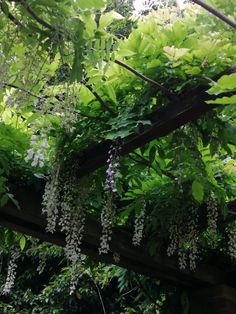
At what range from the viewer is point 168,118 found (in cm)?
173

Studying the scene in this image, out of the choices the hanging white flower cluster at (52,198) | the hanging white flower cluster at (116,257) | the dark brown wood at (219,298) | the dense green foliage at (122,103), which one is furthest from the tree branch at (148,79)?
the dark brown wood at (219,298)

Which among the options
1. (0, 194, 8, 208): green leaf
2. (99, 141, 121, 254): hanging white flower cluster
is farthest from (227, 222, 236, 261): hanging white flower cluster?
(0, 194, 8, 208): green leaf

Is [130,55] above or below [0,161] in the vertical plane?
above

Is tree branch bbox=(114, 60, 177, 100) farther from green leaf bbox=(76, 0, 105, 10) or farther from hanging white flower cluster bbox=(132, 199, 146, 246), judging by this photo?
hanging white flower cluster bbox=(132, 199, 146, 246)

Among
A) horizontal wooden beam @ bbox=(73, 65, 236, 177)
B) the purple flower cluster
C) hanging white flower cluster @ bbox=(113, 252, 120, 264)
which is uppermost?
horizontal wooden beam @ bbox=(73, 65, 236, 177)

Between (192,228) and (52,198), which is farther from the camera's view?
(192,228)

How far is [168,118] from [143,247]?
115cm

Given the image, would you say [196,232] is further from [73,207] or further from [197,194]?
[73,207]

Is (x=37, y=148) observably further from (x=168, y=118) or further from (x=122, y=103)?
(x=168, y=118)

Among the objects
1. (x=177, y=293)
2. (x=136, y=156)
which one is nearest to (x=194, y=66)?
(x=136, y=156)

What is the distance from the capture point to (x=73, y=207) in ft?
7.52

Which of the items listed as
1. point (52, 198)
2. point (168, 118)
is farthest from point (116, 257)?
point (168, 118)

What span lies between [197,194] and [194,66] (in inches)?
27.1

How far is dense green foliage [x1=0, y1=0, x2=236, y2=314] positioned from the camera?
1.46 meters
